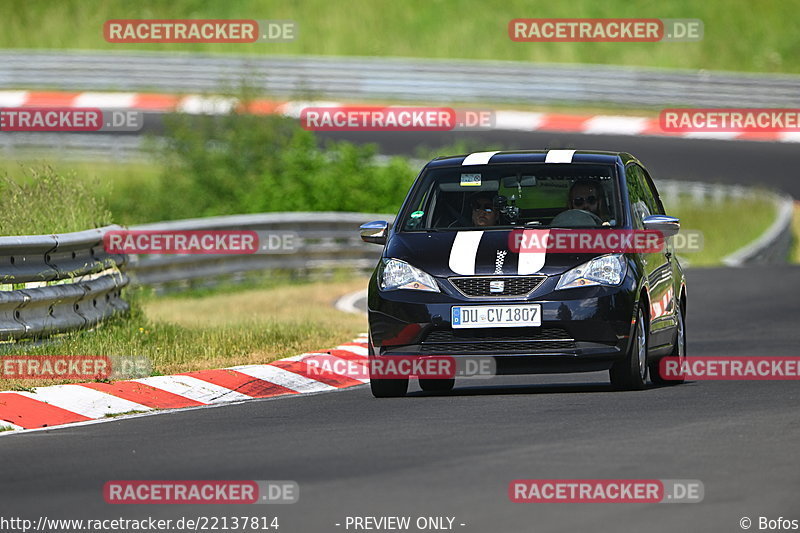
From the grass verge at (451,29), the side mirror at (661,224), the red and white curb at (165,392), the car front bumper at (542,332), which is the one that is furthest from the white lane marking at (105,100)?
the car front bumper at (542,332)

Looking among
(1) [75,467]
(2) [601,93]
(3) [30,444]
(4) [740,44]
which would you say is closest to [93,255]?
(3) [30,444]

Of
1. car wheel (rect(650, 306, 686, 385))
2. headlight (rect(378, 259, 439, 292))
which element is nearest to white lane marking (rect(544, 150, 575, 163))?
headlight (rect(378, 259, 439, 292))

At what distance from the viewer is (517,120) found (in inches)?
1583

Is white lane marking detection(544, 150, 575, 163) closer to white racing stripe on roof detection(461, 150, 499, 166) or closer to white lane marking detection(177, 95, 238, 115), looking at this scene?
white racing stripe on roof detection(461, 150, 499, 166)

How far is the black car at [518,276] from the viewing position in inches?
444

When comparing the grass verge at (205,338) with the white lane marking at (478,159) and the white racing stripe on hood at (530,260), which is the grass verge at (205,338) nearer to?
the white lane marking at (478,159)

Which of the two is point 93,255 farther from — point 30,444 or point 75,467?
point 75,467

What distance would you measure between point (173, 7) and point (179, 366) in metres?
39.2

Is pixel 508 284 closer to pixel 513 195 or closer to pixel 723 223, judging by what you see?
pixel 513 195

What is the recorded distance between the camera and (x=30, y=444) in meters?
9.57

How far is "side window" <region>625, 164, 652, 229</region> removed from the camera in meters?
12.4

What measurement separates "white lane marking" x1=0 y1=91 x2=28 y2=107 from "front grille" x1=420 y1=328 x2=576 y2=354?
30.4 m

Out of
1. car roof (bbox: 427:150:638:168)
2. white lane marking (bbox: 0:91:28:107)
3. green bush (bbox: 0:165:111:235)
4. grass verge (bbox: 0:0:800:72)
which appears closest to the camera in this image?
car roof (bbox: 427:150:638:168)

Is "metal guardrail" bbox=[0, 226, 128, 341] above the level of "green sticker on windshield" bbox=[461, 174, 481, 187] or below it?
below
